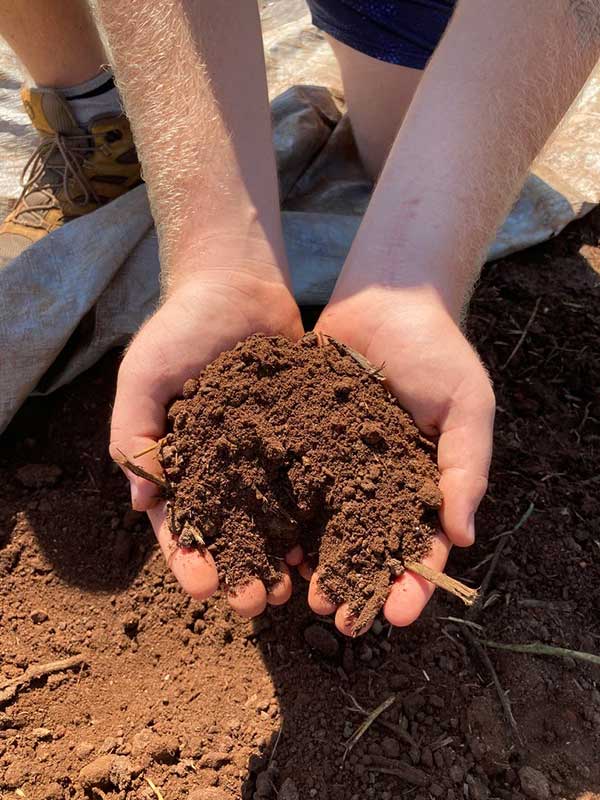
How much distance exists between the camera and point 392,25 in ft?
7.87

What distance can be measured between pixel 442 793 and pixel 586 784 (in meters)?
0.31

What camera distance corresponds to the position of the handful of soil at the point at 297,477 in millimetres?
1417

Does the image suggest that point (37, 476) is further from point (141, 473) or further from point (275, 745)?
point (275, 745)

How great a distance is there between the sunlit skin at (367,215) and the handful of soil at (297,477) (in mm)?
41

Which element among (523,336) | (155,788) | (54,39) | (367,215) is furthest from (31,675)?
(54,39)

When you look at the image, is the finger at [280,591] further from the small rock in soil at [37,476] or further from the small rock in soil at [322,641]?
the small rock in soil at [37,476]

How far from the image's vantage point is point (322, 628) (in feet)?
5.46

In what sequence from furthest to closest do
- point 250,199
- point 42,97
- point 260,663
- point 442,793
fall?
point 42,97 < point 250,199 < point 260,663 < point 442,793

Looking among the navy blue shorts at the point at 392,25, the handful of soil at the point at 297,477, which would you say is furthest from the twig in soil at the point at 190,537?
the navy blue shorts at the point at 392,25

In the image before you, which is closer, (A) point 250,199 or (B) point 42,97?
(A) point 250,199

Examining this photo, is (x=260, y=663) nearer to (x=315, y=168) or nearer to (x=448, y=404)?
(x=448, y=404)

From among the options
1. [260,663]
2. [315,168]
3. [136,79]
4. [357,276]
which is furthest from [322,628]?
[315,168]

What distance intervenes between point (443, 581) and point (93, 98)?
1.95 meters

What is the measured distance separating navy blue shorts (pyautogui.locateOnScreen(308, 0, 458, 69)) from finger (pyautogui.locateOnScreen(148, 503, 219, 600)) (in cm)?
188
